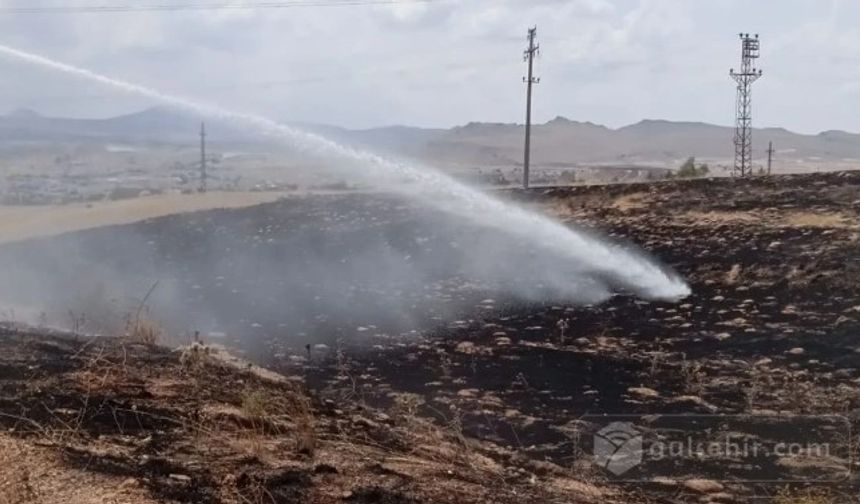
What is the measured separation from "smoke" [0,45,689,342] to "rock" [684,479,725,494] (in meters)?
7.62

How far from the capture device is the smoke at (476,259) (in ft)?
49.6

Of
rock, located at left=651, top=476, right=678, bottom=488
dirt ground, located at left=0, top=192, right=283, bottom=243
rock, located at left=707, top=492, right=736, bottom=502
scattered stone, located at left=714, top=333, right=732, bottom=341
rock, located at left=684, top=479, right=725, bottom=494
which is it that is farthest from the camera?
dirt ground, located at left=0, top=192, right=283, bottom=243

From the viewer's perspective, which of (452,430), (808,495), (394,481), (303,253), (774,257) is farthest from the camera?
(303,253)

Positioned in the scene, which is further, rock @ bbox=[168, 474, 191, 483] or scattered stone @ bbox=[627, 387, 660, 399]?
scattered stone @ bbox=[627, 387, 660, 399]

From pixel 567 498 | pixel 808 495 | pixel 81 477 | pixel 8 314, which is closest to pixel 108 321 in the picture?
pixel 8 314

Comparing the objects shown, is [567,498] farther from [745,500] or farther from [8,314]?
[8,314]

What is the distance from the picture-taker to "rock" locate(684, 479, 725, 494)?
623 centimetres

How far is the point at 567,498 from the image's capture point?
5.51 metres

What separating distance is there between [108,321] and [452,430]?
7.61m

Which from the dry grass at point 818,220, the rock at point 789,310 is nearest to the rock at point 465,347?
the rock at point 789,310

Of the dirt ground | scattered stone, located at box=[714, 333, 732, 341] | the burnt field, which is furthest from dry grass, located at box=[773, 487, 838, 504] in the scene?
the dirt ground

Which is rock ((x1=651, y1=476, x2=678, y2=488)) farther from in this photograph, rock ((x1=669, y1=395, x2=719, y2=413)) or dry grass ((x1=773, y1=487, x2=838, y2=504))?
rock ((x1=669, y1=395, x2=719, y2=413))

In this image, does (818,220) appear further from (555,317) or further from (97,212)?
(97,212)

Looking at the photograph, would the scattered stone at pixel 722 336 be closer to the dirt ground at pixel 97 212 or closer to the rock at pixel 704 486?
the rock at pixel 704 486
